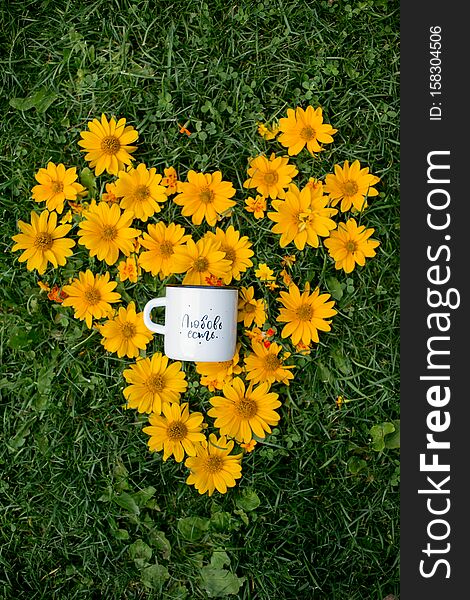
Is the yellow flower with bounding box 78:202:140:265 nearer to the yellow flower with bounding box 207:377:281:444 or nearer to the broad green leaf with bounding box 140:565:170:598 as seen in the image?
the yellow flower with bounding box 207:377:281:444

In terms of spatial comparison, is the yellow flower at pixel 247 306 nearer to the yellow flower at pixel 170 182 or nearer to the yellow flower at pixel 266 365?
the yellow flower at pixel 266 365

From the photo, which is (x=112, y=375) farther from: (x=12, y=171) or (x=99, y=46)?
(x=99, y=46)

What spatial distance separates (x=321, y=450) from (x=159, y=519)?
1.42ft

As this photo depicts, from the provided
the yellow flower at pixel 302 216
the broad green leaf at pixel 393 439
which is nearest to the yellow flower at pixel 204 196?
the yellow flower at pixel 302 216

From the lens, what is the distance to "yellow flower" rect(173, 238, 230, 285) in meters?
1.45

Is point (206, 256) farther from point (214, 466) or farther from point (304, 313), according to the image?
point (214, 466)

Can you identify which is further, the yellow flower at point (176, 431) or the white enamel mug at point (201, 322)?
the yellow flower at point (176, 431)

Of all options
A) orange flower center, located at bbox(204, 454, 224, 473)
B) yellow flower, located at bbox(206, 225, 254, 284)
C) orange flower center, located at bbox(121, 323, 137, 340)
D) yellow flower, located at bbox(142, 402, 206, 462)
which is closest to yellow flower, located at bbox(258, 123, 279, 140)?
yellow flower, located at bbox(206, 225, 254, 284)

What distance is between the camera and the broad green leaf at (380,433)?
1.48 m

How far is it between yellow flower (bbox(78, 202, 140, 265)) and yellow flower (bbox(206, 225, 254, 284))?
0.20 metres

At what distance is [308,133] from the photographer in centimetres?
148

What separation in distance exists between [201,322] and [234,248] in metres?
0.25

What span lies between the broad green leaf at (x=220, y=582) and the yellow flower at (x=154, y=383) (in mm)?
413

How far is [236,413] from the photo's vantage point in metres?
1.46
